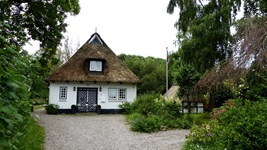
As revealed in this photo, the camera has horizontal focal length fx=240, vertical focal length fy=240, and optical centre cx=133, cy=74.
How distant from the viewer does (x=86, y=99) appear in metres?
21.0

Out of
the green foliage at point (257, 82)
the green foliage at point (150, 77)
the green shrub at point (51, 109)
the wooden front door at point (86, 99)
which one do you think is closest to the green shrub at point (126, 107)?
the wooden front door at point (86, 99)

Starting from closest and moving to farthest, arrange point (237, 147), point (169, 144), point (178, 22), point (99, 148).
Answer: point (237, 147) < point (99, 148) < point (169, 144) < point (178, 22)

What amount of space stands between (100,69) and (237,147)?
56.9ft

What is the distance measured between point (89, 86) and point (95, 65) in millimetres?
2030

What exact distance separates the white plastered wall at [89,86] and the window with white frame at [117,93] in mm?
269

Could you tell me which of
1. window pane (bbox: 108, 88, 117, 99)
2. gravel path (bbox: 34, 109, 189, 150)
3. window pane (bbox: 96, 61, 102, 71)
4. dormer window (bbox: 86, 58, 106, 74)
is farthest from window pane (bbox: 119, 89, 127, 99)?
gravel path (bbox: 34, 109, 189, 150)

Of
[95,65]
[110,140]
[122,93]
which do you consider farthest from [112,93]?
[110,140]

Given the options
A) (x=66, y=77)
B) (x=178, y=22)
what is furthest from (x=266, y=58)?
(x=66, y=77)

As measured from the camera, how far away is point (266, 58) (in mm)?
6785

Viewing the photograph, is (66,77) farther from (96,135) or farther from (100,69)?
(96,135)

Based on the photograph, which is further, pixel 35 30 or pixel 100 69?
pixel 100 69

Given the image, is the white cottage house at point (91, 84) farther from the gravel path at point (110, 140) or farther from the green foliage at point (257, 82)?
the green foliage at point (257, 82)

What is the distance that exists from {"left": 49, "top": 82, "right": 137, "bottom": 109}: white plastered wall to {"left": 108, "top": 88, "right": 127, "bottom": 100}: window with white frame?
0.88 feet

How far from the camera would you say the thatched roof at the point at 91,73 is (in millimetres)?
20500
